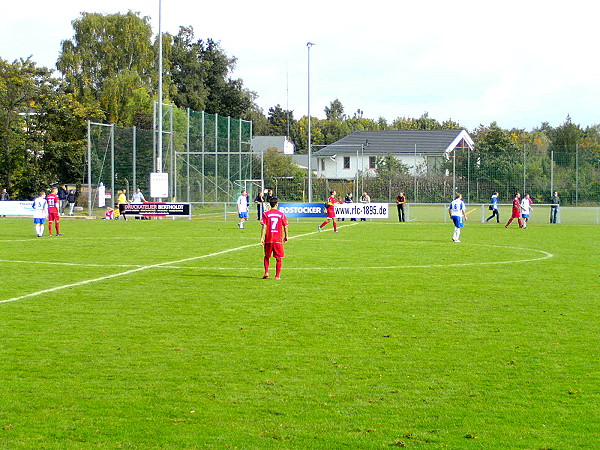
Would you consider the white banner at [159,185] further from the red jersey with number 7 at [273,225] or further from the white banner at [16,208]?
the red jersey with number 7 at [273,225]

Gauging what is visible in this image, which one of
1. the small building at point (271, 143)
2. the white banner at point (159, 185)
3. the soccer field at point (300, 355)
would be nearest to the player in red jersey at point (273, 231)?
the soccer field at point (300, 355)

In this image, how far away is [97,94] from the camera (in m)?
72.9

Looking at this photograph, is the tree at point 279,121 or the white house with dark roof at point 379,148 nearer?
the white house with dark roof at point 379,148

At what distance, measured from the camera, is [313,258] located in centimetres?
2275

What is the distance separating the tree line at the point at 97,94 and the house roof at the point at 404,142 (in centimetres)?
791

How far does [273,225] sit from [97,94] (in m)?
59.7

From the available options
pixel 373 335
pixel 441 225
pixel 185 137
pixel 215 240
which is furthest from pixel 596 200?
pixel 373 335

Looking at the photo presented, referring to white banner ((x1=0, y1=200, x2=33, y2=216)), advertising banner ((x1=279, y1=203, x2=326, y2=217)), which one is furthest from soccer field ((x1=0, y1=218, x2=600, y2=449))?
white banner ((x1=0, y1=200, x2=33, y2=216))

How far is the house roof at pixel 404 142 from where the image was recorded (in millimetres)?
91688

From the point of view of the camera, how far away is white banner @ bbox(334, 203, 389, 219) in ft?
145

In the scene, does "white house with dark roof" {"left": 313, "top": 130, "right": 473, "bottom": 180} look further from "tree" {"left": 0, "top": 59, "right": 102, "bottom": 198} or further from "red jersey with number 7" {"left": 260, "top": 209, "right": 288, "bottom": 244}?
"red jersey with number 7" {"left": 260, "top": 209, "right": 288, "bottom": 244}

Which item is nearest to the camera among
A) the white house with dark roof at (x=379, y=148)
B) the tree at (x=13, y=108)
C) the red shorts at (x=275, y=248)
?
the red shorts at (x=275, y=248)

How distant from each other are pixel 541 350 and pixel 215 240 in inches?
807

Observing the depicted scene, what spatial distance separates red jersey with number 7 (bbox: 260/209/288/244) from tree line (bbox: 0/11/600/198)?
37.4 metres
